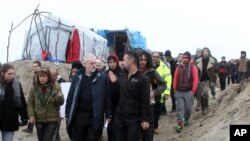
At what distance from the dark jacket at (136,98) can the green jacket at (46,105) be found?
46.9 inches

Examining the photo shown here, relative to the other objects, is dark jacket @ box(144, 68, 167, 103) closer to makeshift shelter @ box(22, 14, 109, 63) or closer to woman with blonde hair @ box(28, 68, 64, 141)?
woman with blonde hair @ box(28, 68, 64, 141)

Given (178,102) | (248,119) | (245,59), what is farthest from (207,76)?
(245,59)

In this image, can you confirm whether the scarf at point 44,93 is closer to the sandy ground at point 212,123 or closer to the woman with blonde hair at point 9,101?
the woman with blonde hair at point 9,101

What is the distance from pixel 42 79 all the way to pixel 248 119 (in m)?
3.74

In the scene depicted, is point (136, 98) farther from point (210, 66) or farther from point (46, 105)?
point (210, 66)

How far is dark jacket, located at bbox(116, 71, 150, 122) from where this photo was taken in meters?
6.97

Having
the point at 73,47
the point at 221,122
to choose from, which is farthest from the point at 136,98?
the point at 73,47

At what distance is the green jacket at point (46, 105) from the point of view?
25.0ft

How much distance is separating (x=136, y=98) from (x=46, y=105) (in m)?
1.59

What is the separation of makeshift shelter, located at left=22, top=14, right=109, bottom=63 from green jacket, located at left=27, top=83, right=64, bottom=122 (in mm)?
12598

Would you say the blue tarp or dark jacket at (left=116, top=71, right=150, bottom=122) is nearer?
dark jacket at (left=116, top=71, right=150, bottom=122)

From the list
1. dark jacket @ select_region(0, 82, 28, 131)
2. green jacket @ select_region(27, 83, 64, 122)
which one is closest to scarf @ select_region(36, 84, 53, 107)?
green jacket @ select_region(27, 83, 64, 122)

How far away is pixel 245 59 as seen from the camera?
20016mm

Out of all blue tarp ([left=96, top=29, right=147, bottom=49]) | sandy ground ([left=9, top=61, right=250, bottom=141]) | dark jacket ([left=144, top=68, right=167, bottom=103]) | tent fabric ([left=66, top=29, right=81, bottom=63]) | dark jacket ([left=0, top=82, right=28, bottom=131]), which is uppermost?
blue tarp ([left=96, top=29, right=147, bottom=49])
